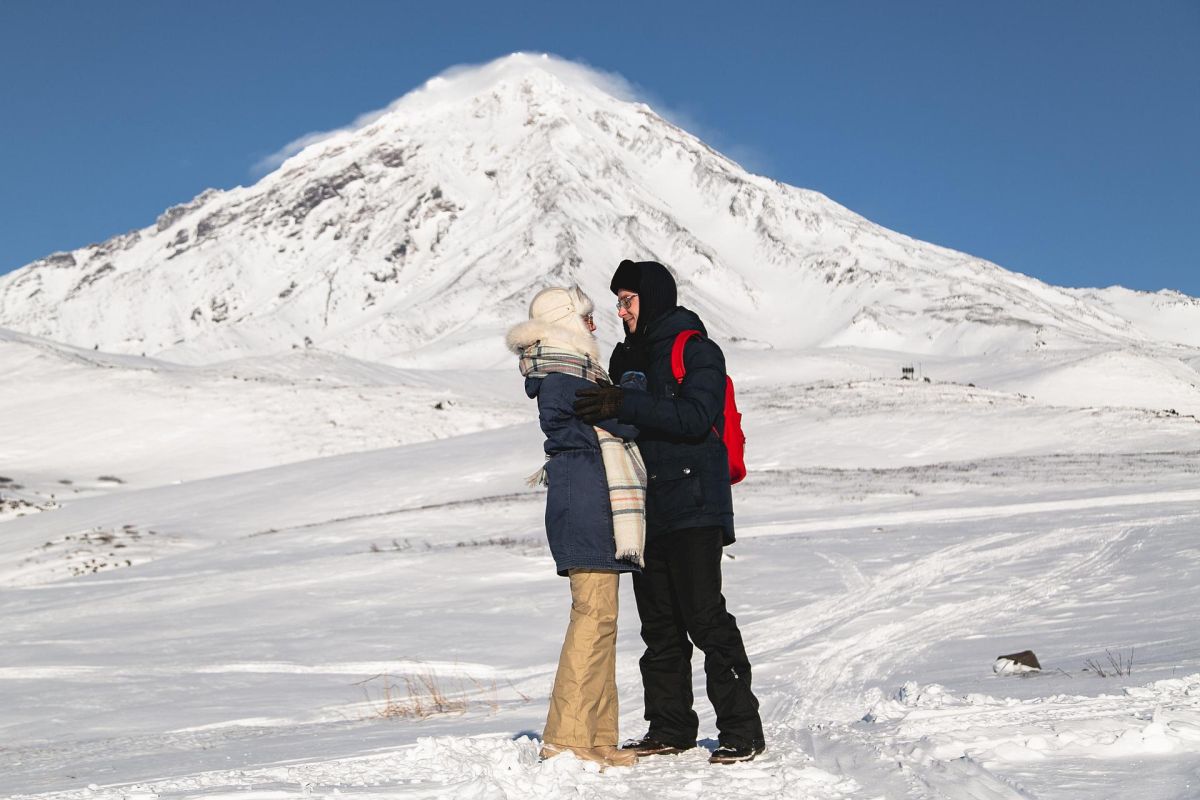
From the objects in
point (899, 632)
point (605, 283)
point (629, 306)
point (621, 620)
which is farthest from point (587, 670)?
point (605, 283)

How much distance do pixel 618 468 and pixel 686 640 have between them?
1.07m

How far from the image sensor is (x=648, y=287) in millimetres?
5945

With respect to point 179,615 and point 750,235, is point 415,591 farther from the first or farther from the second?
point 750,235

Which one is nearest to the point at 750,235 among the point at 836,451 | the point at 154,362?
the point at 154,362

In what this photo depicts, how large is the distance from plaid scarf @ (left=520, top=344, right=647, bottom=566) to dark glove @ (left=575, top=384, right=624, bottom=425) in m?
0.16

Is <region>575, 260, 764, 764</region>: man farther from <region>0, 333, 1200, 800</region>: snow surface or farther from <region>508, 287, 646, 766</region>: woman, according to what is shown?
<region>0, 333, 1200, 800</region>: snow surface

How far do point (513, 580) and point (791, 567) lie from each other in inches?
135

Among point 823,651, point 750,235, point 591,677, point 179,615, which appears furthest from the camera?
point 750,235

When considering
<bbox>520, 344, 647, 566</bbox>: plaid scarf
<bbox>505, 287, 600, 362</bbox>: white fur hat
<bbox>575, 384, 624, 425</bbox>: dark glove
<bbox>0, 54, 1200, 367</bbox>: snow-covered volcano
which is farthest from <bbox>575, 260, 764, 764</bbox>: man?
<bbox>0, 54, 1200, 367</bbox>: snow-covered volcano

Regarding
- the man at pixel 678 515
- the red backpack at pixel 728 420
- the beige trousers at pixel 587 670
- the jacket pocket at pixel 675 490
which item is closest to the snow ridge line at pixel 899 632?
the man at pixel 678 515

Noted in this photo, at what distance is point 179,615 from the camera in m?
14.0

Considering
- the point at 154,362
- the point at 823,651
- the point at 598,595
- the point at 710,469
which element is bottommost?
the point at 823,651

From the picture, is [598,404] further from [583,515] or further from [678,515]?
[678,515]

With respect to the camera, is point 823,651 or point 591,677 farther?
point 823,651
